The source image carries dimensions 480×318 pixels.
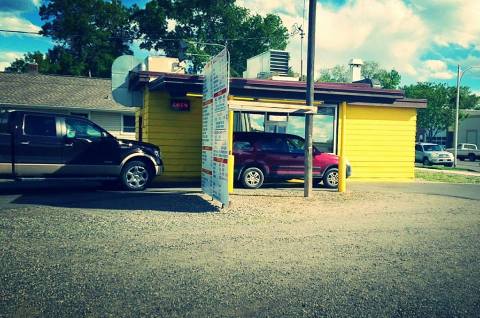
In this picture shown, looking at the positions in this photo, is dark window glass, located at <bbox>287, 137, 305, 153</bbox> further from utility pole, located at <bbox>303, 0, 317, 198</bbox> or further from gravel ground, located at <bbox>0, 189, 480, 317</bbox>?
gravel ground, located at <bbox>0, 189, 480, 317</bbox>

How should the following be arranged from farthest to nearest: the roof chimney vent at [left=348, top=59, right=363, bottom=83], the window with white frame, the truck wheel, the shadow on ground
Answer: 1. the window with white frame
2. the roof chimney vent at [left=348, top=59, right=363, bottom=83]
3. the truck wheel
4. the shadow on ground

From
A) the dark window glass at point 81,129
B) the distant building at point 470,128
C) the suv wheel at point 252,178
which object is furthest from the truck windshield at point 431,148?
the dark window glass at point 81,129

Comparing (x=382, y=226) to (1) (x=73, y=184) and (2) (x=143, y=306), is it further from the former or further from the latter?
(1) (x=73, y=184)

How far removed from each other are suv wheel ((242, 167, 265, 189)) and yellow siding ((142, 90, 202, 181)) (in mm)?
2557

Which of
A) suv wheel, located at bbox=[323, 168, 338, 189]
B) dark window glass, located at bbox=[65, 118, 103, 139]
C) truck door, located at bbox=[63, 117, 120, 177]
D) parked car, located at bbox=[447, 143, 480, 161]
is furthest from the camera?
parked car, located at bbox=[447, 143, 480, 161]

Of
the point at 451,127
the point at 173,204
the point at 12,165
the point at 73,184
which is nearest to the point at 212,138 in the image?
the point at 173,204

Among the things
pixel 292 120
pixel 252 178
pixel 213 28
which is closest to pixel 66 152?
pixel 252 178

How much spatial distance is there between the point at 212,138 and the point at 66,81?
23.4 m

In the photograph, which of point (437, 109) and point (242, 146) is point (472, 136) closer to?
point (437, 109)

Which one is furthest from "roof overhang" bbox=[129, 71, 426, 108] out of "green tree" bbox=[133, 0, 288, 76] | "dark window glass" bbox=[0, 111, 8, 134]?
"green tree" bbox=[133, 0, 288, 76]

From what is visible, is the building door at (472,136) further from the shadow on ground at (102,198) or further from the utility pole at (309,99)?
the shadow on ground at (102,198)

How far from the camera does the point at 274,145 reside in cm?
1295

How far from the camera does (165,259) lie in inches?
201

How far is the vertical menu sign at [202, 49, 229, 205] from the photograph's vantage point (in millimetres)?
8253
